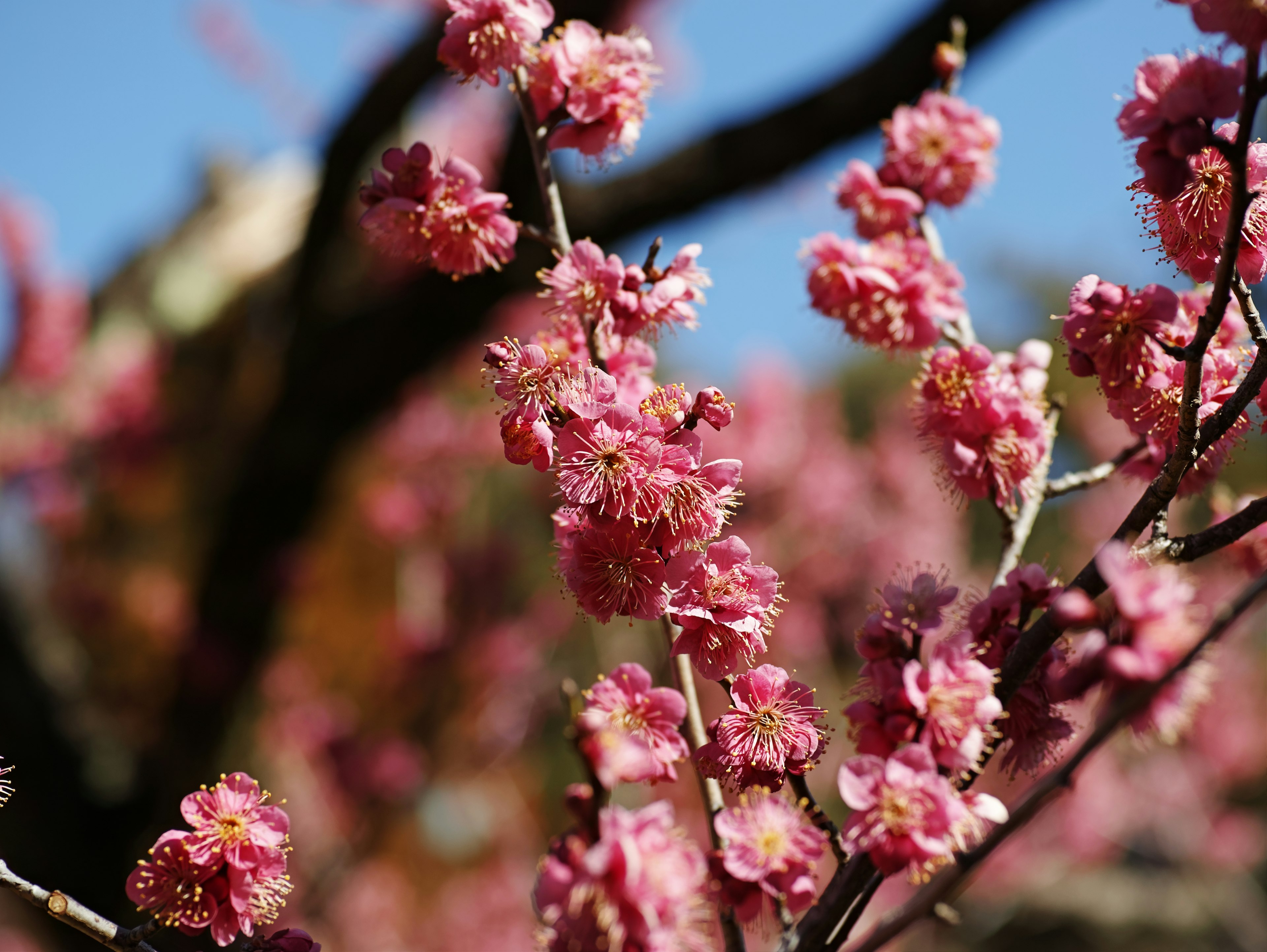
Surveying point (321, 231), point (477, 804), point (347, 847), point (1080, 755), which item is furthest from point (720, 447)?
point (1080, 755)

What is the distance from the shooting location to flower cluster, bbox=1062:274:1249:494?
87 centimetres

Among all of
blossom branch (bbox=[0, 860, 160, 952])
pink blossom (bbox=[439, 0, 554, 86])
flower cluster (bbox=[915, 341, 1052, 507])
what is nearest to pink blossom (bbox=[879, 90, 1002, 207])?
flower cluster (bbox=[915, 341, 1052, 507])

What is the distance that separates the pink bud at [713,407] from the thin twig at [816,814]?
345 mm

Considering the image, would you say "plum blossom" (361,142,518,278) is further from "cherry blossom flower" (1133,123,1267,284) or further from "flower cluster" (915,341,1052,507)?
"cherry blossom flower" (1133,123,1267,284)

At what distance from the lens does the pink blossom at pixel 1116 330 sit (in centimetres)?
86

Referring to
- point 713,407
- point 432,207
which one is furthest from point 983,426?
Result: point 432,207

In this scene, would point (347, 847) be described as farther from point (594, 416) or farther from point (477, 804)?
point (594, 416)

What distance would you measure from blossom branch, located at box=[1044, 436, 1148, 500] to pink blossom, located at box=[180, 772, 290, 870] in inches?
37.1

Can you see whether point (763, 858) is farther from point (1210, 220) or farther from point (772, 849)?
point (1210, 220)

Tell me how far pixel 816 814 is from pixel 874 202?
0.88 metres

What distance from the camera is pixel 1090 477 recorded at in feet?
3.66

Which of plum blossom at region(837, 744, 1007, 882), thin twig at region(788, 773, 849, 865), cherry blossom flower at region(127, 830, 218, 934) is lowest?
thin twig at region(788, 773, 849, 865)

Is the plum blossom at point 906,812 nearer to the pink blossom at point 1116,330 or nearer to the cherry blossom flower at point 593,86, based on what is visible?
the pink blossom at point 1116,330

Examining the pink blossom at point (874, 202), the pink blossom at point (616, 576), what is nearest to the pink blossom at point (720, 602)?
the pink blossom at point (616, 576)
